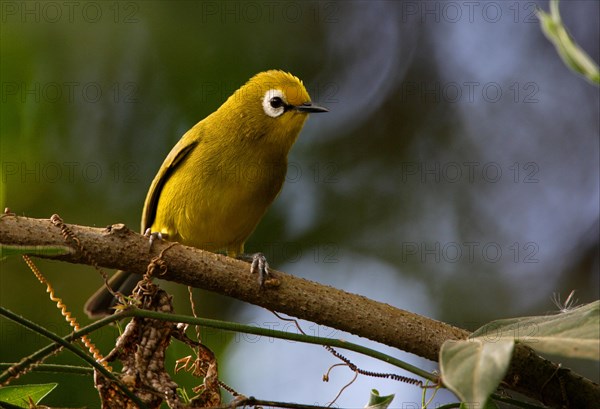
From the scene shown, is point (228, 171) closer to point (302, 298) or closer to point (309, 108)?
point (309, 108)

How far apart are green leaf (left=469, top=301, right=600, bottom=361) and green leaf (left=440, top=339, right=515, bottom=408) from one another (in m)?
0.13

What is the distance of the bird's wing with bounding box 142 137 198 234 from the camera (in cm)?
420

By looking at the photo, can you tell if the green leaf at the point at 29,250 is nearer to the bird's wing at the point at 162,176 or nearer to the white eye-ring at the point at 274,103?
the bird's wing at the point at 162,176

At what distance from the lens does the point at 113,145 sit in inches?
179

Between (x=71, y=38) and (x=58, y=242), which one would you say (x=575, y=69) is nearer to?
(x=58, y=242)

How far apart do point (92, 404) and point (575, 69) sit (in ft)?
9.39

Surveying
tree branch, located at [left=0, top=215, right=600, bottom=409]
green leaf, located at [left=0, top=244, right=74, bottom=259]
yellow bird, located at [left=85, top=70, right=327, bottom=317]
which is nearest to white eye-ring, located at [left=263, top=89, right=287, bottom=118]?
yellow bird, located at [left=85, top=70, right=327, bottom=317]

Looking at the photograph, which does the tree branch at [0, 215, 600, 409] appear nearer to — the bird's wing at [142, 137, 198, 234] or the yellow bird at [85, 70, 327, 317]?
the yellow bird at [85, 70, 327, 317]

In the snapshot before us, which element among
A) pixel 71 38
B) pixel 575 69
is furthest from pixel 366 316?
pixel 71 38

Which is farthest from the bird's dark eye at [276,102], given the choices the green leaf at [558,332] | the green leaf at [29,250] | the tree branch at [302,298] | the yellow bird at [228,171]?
the green leaf at [29,250]

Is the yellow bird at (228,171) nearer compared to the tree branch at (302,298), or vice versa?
the tree branch at (302,298)

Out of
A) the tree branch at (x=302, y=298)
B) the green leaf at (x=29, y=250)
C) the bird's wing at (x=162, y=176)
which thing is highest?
the bird's wing at (x=162, y=176)

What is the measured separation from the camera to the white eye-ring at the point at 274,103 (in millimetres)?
4512

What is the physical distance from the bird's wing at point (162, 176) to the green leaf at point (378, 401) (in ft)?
7.61
